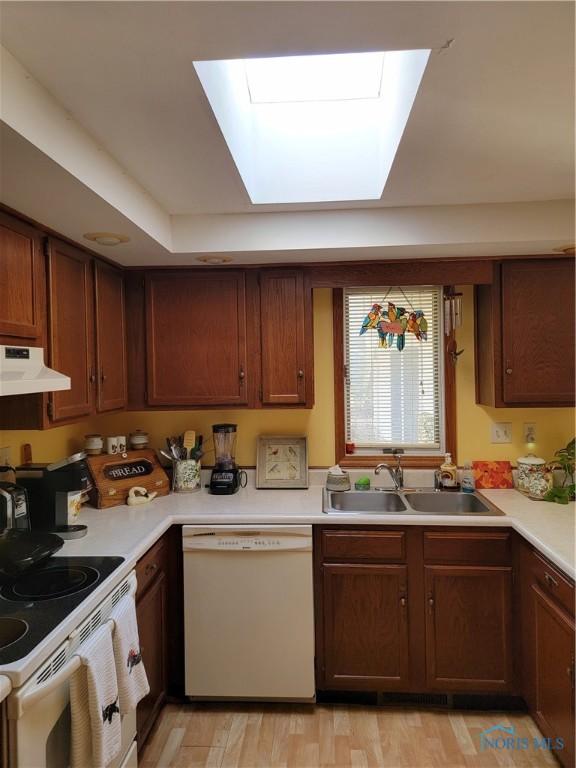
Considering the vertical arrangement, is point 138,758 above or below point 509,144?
below

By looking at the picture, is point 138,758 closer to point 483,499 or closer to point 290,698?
point 290,698

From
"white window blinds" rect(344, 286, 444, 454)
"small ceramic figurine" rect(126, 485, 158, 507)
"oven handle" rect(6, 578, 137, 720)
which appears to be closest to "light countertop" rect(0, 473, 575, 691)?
"small ceramic figurine" rect(126, 485, 158, 507)

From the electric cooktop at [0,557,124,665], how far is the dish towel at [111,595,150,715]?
135 mm

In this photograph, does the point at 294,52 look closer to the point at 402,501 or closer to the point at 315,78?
the point at 315,78

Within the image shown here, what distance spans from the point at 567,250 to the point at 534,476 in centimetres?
117

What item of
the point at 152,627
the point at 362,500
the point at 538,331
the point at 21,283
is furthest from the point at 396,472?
the point at 21,283

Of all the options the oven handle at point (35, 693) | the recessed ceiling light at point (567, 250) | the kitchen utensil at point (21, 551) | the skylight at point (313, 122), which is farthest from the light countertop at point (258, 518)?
the skylight at point (313, 122)

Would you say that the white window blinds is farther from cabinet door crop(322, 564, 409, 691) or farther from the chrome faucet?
cabinet door crop(322, 564, 409, 691)

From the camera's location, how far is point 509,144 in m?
1.54

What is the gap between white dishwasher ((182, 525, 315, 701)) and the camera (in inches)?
83.3

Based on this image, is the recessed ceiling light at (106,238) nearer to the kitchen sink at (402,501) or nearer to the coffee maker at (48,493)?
the coffee maker at (48,493)

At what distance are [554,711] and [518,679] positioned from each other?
0.32 meters

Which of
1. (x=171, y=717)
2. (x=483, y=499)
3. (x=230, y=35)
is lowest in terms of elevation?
(x=171, y=717)

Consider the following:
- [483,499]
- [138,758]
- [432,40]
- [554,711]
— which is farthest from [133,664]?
[432,40]
